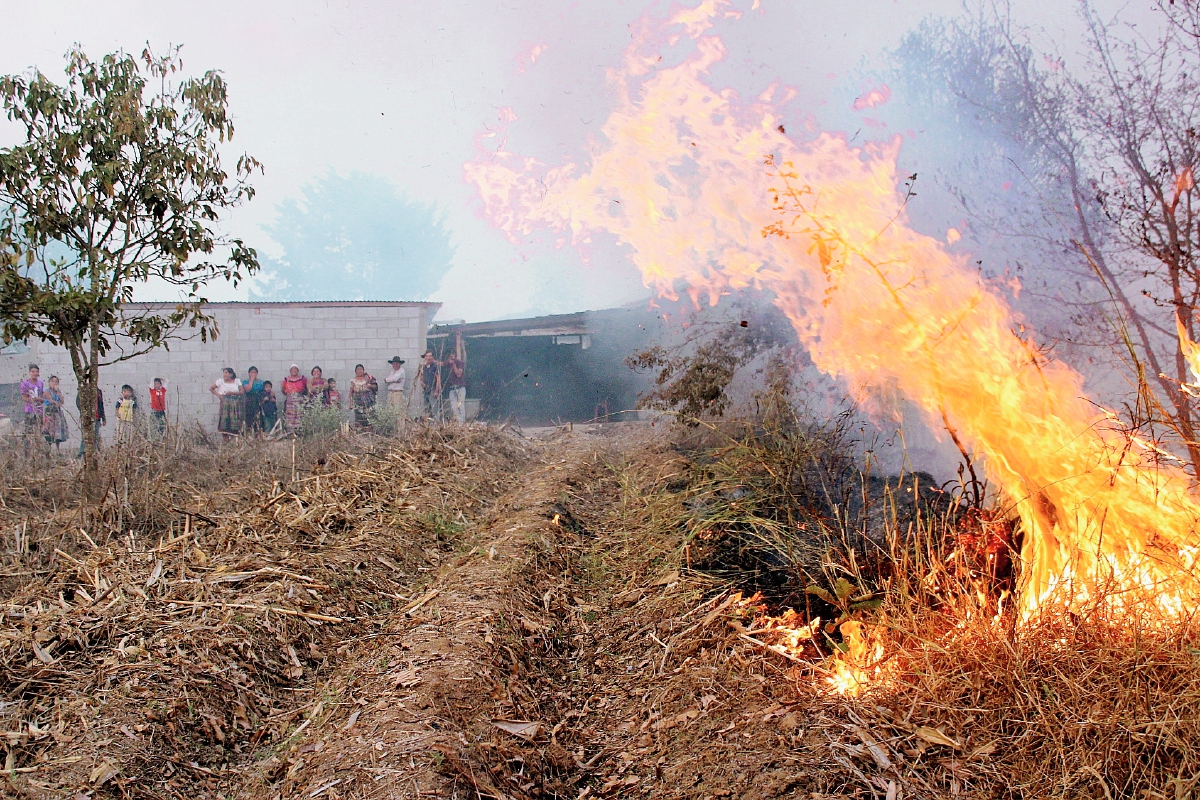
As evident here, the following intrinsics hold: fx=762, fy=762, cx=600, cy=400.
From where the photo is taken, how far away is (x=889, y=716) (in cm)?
324

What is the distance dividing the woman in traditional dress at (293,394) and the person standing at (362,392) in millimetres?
955

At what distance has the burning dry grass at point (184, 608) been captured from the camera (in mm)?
3371

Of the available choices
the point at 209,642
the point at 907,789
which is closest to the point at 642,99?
the point at 209,642

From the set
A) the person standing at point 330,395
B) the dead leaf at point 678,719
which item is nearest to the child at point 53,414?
the person standing at point 330,395

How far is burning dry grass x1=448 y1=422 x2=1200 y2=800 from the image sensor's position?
2.82 metres

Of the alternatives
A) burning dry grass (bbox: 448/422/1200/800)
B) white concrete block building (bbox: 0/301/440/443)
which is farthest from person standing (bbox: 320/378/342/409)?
burning dry grass (bbox: 448/422/1200/800)

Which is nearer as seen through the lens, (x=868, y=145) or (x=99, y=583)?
(x=99, y=583)

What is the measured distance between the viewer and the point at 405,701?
3793mm

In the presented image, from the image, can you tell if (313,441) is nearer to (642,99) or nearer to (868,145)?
(642,99)

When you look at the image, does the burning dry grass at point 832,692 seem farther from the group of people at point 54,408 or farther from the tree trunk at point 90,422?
the group of people at point 54,408

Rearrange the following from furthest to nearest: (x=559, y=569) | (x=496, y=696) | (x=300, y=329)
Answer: (x=300, y=329)
(x=559, y=569)
(x=496, y=696)

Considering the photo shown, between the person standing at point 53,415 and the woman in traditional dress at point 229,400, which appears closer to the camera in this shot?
the person standing at point 53,415

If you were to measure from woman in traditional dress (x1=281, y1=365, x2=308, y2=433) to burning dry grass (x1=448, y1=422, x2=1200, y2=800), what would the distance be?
1030 cm

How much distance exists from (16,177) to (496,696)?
239 inches
